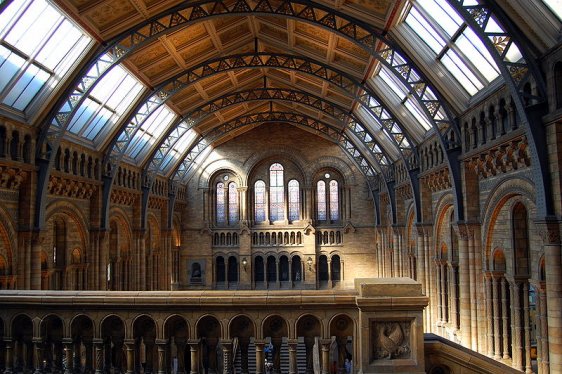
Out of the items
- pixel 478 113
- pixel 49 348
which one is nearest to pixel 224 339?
pixel 49 348

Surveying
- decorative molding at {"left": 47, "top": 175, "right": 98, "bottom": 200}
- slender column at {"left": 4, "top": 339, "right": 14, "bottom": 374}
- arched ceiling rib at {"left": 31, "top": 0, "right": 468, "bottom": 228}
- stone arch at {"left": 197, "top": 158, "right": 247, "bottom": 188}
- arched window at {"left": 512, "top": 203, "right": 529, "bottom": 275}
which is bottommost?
slender column at {"left": 4, "top": 339, "right": 14, "bottom": 374}

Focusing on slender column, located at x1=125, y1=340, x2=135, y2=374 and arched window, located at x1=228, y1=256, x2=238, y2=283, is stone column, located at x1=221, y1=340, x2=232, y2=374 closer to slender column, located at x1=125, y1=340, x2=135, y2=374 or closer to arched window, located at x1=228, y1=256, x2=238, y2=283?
slender column, located at x1=125, y1=340, x2=135, y2=374

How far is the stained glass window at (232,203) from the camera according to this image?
42781 millimetres

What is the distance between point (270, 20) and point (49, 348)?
17083 mm

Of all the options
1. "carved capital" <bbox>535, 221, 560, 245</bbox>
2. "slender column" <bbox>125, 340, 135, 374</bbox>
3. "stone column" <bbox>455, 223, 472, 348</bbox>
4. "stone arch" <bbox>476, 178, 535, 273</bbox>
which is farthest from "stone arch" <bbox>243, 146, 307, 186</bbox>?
"slender column" <bbox>125, 340, 135, 374</bbox>

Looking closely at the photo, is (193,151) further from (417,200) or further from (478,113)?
(478,113)

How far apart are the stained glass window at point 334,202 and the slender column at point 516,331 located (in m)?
26.8

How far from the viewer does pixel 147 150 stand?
30844 mm

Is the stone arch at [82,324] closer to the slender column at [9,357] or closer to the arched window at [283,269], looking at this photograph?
the slender column at [9,357]

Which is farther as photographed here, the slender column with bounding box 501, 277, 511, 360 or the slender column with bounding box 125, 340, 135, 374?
the slender column with bounding box 501, 277, 511, 360

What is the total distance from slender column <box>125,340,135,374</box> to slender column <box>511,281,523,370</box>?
1128 centimetres

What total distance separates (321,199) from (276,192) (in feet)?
12.0

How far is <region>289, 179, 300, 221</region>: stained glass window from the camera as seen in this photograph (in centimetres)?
4238

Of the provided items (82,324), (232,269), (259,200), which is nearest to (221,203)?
(259,200)
